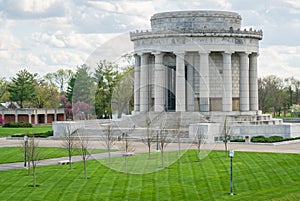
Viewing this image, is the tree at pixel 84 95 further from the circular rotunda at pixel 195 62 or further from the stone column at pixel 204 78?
the stone column at pixel 204 78

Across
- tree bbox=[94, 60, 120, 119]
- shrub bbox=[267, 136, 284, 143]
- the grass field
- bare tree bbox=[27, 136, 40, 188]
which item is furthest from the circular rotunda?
the grass field

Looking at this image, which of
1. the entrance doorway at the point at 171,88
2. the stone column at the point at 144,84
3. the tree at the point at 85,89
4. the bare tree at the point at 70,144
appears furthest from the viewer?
the stone column at the point at 144,84

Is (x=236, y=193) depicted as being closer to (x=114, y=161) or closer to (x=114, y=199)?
(x=114, y=199)

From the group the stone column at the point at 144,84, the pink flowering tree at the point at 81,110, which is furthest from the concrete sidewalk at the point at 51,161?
the stone column at the point at 144,84

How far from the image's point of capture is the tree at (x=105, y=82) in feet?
129

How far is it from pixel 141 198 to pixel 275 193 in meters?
6.63

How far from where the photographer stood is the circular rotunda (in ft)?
220

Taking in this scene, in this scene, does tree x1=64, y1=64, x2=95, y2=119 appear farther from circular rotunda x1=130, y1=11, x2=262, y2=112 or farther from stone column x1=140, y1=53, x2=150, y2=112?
stone column x1=140, y1=53, x2=150, y2=112

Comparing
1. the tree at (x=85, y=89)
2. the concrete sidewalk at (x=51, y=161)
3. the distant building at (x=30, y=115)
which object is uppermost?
the tree at (x=85, y=89)

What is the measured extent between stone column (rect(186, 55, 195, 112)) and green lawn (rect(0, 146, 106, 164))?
17999 mm

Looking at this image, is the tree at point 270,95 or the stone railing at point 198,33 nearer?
the stone railing at point 198,33

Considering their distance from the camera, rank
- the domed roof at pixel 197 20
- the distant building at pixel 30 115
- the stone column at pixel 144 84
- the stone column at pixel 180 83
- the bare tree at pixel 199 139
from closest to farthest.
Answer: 1. the bare tree at pixel 199 139
2. the stone column at pixel 180 83
3. the domed roof at pixel 197 20
4. the stone column at pixel 144 84
5. the distant building at pixel 30 115

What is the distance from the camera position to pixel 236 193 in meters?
31.7

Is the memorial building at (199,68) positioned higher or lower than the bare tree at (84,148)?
higher
